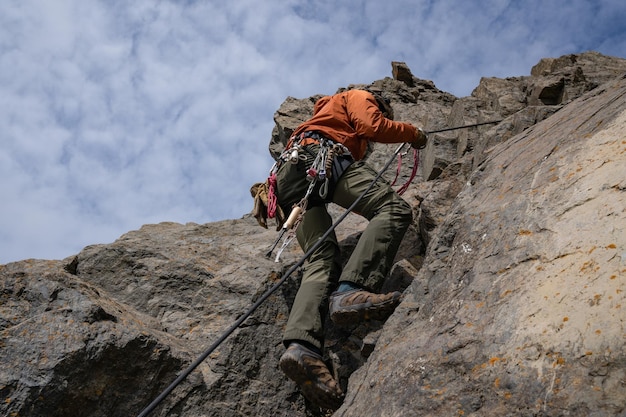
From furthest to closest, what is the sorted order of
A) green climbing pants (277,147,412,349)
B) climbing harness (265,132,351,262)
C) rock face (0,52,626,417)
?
climbing harness (265,132,351,262) < green climbing pants (277,147,412,349) < rock face (0,52,626,417)

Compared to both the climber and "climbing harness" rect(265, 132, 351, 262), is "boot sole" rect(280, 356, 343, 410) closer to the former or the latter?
the climber

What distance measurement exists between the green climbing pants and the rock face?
370 mm

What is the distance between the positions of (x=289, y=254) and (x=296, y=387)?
6.42 feet

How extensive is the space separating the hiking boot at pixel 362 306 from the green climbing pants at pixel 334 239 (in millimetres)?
192

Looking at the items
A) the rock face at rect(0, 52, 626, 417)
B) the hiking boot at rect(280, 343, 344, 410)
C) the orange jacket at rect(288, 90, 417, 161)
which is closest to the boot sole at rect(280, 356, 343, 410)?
the hiking boot at rect(280, 343, 344, 410)

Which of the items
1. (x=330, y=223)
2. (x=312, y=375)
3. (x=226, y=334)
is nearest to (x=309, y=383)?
(x=312, y=375)

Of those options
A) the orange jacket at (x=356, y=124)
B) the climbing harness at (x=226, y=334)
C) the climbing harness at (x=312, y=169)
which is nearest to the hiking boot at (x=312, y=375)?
the climbing harness at (x=226, y=334)

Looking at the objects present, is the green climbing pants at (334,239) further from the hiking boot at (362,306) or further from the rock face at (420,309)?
the rock face at (420,309)

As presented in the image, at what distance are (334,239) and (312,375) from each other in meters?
1.61

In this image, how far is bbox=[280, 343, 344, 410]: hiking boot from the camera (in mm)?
5138

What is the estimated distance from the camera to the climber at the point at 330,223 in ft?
17.5

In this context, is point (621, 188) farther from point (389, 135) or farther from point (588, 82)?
point (588, 82)

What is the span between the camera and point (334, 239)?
633 cm

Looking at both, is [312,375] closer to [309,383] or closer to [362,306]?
[309,383]
